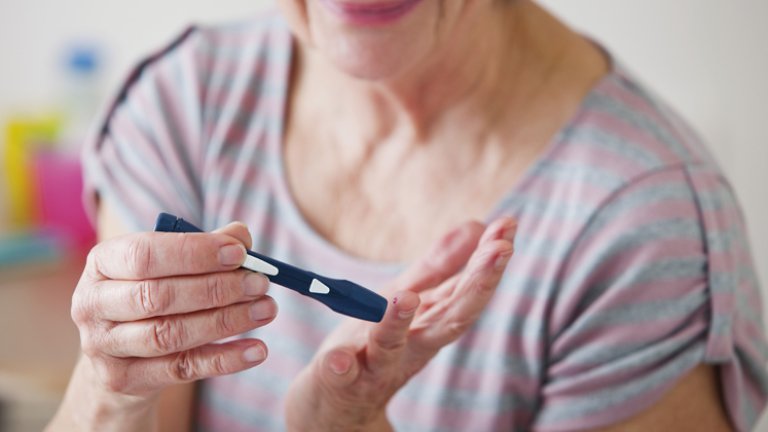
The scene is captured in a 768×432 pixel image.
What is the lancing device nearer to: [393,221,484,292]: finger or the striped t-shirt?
[393,221,484,292]: finger

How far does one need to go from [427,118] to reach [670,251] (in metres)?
0.27

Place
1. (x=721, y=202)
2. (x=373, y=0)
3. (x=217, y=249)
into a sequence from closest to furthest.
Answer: (x=217, y=249)
(x=373, y=0)
(x=721, y=202)

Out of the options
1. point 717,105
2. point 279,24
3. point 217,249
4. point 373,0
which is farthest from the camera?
point 717,105

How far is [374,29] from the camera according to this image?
0.80m

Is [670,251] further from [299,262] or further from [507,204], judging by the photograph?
[299,262]

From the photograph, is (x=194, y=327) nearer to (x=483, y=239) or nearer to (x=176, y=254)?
(x=176, y=254)

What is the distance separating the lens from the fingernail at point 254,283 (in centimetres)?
61

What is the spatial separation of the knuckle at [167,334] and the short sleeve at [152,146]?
1.09 ft

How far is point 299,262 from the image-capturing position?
955mm

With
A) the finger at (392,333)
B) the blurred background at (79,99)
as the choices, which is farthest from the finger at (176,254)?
the blurred background at (79,99)

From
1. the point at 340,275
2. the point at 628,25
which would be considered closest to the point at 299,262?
the point at 340,275

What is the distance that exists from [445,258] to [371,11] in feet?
0.71

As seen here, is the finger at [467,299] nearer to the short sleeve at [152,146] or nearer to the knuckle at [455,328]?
the knuckle at [455,328]

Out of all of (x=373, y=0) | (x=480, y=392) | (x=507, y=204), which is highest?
(x=373, y=0)
